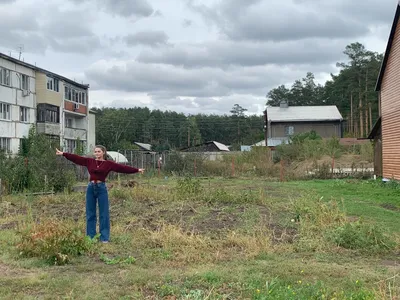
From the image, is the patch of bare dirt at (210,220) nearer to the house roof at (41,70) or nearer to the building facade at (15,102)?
the building facade at (15,102)

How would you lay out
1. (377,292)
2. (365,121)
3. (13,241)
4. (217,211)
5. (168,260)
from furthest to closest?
(365,121)
(217,211)
(13,241)
(168,260)
(377,292)

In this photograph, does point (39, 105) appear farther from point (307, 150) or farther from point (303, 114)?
point (303, 114)

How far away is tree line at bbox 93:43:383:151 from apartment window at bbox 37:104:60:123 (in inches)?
556

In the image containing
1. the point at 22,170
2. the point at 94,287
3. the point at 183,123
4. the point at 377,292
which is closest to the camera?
the point at 377,292

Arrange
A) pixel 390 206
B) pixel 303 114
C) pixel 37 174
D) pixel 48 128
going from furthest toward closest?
pixel 303 114 → pixel 48 128 → pixel 37 174 → pixel 390 206

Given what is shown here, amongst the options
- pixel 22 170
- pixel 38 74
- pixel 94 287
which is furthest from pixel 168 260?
pixel 38 74

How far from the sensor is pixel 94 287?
4578 mm

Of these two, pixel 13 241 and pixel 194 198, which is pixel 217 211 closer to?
pixel 194 198

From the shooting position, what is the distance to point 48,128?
41.9 metres

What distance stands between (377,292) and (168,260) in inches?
107

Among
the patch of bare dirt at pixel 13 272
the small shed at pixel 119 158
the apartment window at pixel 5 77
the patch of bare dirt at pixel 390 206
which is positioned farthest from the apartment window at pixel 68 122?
the patch of bare dirt at pixel 13 272

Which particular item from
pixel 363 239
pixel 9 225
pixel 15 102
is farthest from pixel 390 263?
pixel 15 102

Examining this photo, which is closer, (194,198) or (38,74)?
(194,198)

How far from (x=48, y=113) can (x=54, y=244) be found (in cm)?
3954
